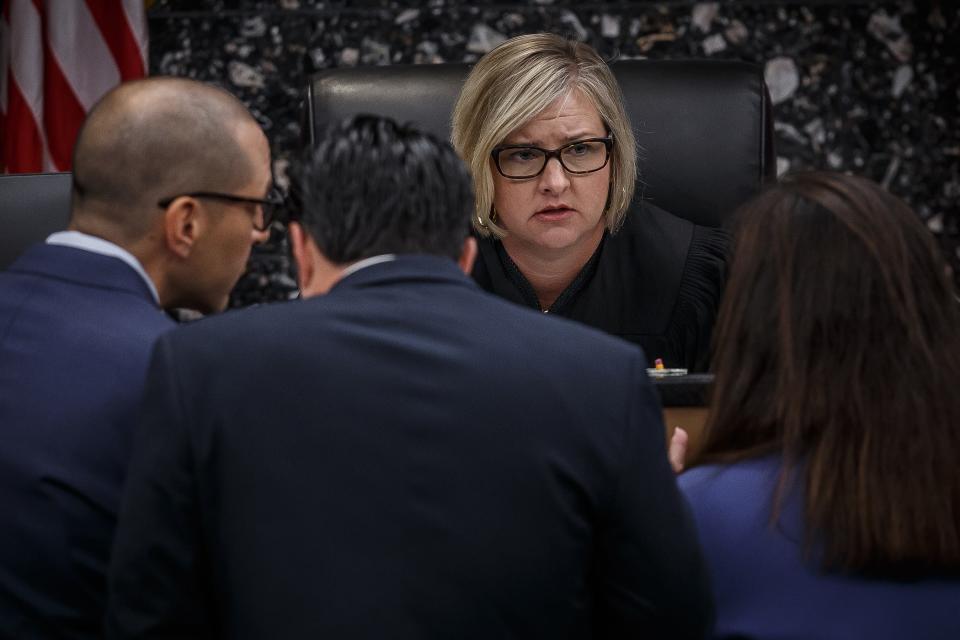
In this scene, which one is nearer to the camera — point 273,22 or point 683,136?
point 683,136

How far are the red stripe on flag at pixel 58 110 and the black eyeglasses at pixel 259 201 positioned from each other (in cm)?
167

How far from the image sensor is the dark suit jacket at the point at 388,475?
98 cm

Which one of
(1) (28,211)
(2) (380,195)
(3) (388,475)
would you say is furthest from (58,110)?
(3) (388,475)

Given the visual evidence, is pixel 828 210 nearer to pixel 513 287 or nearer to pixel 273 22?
pixel 513 287

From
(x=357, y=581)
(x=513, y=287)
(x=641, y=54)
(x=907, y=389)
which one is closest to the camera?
(x=357, y=581)

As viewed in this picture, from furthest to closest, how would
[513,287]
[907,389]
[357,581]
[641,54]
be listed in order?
[641,54], [513,287], [907,389], [357,581]

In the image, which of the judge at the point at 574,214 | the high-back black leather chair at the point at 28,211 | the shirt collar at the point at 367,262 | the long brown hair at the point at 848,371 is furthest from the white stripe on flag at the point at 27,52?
the long brown hair at the point at 848,371

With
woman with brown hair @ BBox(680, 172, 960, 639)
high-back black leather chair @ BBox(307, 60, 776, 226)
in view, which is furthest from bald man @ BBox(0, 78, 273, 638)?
high-back black leather chair @ BBox(307, 60, 776, 226)

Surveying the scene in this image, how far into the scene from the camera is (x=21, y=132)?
301 cm

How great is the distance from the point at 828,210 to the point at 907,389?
0.56 feet

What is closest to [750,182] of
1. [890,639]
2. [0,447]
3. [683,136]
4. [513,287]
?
[683,136]

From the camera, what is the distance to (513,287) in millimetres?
2303

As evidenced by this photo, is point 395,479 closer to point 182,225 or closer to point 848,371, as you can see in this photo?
point 848,371

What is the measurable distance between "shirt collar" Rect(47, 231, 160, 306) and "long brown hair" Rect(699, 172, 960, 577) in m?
0.59
